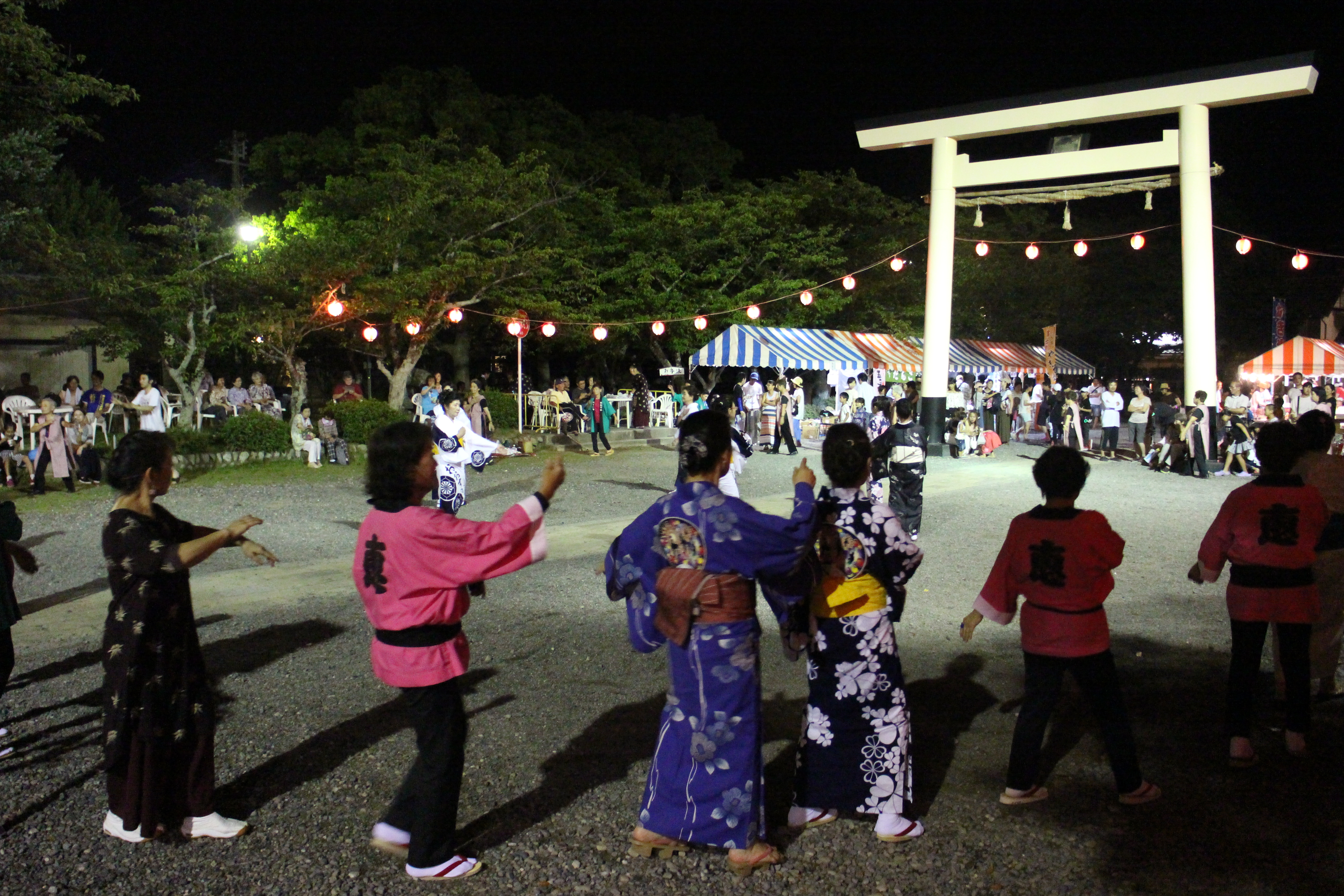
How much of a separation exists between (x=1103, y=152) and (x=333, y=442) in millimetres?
14534

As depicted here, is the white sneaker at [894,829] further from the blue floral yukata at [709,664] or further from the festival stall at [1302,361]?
the festival stall at [1302,361]

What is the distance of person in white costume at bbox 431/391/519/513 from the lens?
9.89 metres

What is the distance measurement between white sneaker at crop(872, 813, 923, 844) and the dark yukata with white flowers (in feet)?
8.04

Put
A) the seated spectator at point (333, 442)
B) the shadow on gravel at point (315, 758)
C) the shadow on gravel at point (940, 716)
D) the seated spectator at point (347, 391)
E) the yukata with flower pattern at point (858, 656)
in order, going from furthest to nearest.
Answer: the seated spectator at point (347, 391), the seated spectator at point (333, 442), the shadow on gravel at point (940, 716), the shadow on gravel at point (315, 758), the yukata with flower pattern at point (858, 656)

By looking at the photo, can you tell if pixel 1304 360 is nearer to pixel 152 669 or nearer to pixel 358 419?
pixel 358 419

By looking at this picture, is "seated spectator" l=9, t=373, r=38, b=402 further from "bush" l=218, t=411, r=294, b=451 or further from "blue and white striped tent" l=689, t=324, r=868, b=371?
"blue and white striped tent" l=689, t=324, r=868, b=371

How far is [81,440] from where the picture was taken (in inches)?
567

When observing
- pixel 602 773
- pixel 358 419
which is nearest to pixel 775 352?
pixel 358 419

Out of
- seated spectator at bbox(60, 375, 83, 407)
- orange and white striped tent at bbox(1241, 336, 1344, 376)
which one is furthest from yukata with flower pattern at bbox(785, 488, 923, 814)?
orange and white striped tent at bbox(1241, 336, 1344, 376)

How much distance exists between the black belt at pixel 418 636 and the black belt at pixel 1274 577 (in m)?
3.26

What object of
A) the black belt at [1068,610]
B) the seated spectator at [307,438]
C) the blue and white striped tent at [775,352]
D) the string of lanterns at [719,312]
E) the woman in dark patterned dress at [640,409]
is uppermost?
the string of lanterns at [719,312]

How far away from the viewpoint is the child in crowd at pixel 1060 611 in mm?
3646

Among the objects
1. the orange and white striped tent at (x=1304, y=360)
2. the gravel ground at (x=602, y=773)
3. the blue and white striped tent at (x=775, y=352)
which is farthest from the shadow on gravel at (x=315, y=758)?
the orange and white striped tent at (x=1304, y=360)

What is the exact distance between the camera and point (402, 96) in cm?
2686
